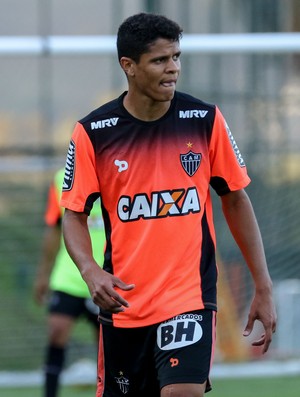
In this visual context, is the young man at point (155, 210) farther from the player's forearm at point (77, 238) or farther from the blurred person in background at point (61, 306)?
the blurred person in background at point (61, 306)

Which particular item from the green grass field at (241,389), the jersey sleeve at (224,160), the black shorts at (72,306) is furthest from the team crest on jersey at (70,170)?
the green grass field at (241,389)

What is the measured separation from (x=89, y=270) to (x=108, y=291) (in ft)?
0.59

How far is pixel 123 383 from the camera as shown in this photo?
501 centimetres

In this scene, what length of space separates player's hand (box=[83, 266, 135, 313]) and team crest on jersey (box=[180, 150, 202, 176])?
625mm

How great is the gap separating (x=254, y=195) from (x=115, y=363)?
4925 millimetres

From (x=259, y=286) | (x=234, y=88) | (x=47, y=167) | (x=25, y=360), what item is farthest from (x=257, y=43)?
(x=259, y=286)

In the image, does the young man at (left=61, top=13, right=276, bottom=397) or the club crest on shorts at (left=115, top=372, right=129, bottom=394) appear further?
the club crest on shorts at (left=115, top=372, right=129, bottom=394)

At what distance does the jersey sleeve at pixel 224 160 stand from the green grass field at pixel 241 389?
4211 mm

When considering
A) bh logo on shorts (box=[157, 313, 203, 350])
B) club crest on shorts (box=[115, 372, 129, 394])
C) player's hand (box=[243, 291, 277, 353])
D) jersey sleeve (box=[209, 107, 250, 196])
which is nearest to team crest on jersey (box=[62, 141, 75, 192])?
jersey sleeve (box=[209, 107, 250, 196])

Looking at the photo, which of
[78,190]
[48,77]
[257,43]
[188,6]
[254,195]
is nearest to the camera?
[78,190]

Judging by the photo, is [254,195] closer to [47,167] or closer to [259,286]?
[47,167]

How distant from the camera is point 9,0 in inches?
505

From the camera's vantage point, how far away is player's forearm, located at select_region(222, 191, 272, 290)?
503 cm

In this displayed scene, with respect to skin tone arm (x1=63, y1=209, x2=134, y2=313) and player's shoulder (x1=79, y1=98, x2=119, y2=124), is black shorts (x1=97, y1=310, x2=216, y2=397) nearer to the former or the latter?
skin tone arm (x1=63, y1=209, x2=134, y2=313)
